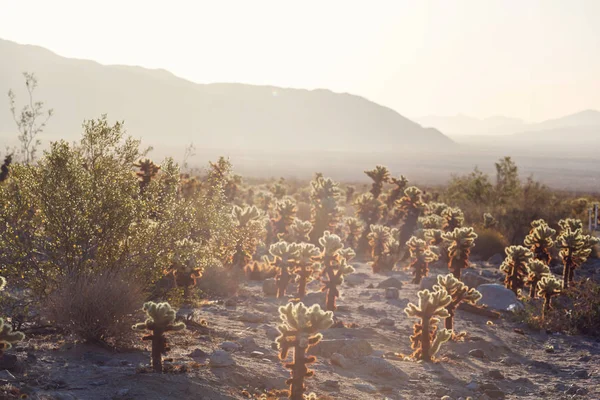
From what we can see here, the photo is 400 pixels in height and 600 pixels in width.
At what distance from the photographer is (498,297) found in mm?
14695

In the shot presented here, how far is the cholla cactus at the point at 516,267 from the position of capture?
1503 centimetres

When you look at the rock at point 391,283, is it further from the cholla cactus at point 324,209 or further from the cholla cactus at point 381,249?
the cholla cactus at point 324,209

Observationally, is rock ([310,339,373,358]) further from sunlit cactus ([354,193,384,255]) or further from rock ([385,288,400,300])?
sunlit cactus ([354,193,384,255])

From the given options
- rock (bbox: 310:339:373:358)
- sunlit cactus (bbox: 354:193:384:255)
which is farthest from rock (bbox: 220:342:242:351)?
sunlit cactus (bbox: 354:193:384:255)

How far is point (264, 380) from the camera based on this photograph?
8.15 m

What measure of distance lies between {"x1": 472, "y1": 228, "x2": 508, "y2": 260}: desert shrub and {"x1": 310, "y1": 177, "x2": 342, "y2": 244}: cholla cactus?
4.76 m

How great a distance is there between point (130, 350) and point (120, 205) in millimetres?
2104

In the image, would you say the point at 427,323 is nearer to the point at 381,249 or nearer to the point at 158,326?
the point at 158,326

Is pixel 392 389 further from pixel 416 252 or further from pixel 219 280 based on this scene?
pixel 416 252

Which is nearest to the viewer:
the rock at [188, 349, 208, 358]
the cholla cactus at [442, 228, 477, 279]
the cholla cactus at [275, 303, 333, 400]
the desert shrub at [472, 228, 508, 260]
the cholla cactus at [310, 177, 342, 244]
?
the cholla cactus at [275, 303, 333, 400]

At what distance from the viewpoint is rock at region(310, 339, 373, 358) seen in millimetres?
9705

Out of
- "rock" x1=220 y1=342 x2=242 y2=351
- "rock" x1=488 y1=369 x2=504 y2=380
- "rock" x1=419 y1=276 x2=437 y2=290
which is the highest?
"rock" x1=220 y1=342 x2=242 y2=351

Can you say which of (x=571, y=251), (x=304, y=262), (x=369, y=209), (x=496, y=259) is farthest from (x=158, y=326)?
(x=369, y=209)

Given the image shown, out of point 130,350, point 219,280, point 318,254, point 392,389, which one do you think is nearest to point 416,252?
point 318,254
